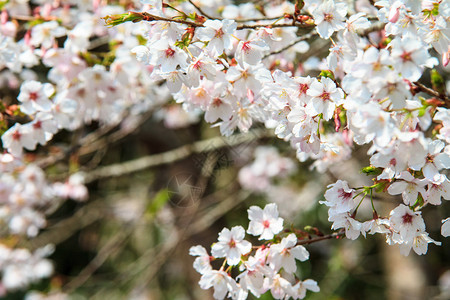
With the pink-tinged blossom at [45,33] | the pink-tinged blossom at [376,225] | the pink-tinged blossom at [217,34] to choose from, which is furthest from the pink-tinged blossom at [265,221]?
the pink-tinged blossom at [45,33]

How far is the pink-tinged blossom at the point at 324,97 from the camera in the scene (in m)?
1.03

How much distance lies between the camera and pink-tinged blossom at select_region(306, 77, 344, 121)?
40.4 inches

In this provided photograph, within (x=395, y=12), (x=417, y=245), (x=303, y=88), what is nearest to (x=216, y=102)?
(x=303, y=88)

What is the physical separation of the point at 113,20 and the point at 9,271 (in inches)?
88.5

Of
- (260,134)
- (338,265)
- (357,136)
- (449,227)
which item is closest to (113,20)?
(357,136)

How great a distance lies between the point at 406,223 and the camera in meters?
1.05

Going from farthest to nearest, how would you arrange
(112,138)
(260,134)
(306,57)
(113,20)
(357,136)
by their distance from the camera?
(112,138), (260,134), (306,57), (113,20), (357,136)

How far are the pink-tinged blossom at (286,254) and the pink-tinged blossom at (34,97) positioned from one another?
91 centimetres

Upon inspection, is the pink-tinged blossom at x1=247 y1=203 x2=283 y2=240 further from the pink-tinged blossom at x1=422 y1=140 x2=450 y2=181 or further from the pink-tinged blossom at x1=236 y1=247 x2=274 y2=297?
the pink-tinged blossom at x1=422 y1=140 x2=450 y2=181

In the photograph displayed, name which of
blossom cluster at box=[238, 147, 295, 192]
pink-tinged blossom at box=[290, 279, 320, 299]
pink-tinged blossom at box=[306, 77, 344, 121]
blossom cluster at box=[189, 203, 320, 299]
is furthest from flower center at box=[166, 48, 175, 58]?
blossom cluster at box=[238, 147, 295, 192]

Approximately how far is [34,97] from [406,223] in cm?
122

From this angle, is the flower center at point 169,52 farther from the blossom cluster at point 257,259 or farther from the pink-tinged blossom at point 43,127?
the pink-tinged blossom at point 43,127

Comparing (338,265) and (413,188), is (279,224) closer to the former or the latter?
(413,188)

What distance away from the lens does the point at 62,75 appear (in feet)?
5.65
